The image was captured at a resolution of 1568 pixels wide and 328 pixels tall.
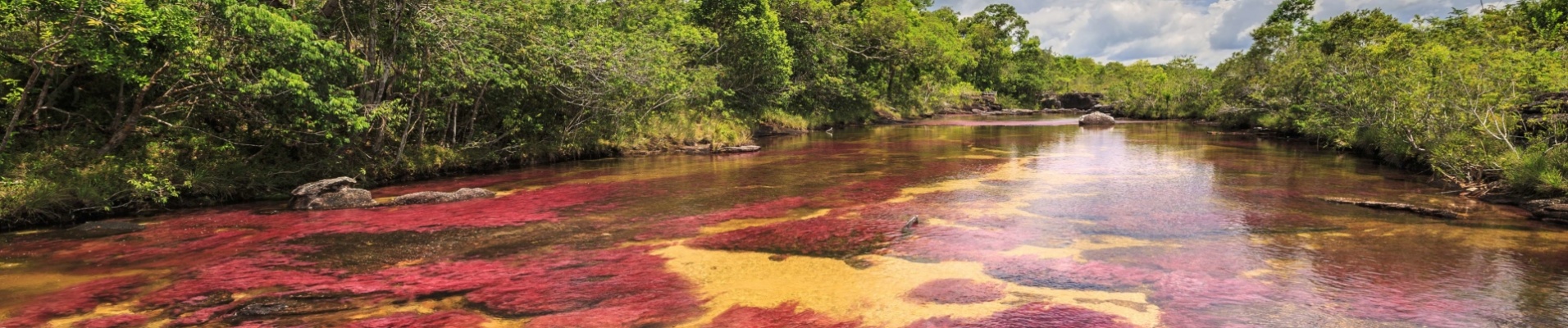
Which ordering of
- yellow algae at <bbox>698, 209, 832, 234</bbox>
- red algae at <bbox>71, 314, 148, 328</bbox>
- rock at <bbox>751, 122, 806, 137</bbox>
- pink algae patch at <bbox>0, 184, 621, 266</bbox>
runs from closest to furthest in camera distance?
1. red algae at <bbox>71, 314, 148, 328</bbox>
2. pink algae patch at <bbox>0, 184, 621, 266</bbox>
3. yellow algae at <bbox>698, 209, 832, 234</bbox>
4. rock at <bbox>751, 122, 806, 137</bbox>

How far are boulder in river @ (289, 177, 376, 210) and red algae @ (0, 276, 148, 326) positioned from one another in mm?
4808

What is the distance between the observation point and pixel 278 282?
7.91 m

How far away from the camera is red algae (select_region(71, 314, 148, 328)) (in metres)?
6.37

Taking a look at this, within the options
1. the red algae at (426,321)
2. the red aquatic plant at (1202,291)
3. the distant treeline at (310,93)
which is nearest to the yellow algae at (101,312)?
the red algae at (426,321)

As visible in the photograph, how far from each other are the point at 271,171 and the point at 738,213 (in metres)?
8.84

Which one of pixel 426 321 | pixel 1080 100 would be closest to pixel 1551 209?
pixel 426 321

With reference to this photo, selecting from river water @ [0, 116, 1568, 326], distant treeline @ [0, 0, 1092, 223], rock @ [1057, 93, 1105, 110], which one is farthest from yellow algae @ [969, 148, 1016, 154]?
rock @ [1057, 93, 1105, 110]

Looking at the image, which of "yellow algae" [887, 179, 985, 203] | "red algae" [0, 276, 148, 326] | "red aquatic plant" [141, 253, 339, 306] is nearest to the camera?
"red algae" [0, 276, 148, 326]

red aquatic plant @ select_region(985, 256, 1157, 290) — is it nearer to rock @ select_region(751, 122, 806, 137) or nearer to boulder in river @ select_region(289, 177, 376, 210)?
boulder in river @ select_region(289, 177, 376, 210)

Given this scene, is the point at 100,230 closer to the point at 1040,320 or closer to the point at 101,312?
the point at 101,312

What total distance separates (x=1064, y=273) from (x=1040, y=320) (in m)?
1.87

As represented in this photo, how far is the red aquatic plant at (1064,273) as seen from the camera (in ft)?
25.4

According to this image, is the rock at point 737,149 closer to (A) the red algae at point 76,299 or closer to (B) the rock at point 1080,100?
(A) the red algae at point 76,299

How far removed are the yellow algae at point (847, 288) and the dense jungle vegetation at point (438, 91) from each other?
7.90 metres
